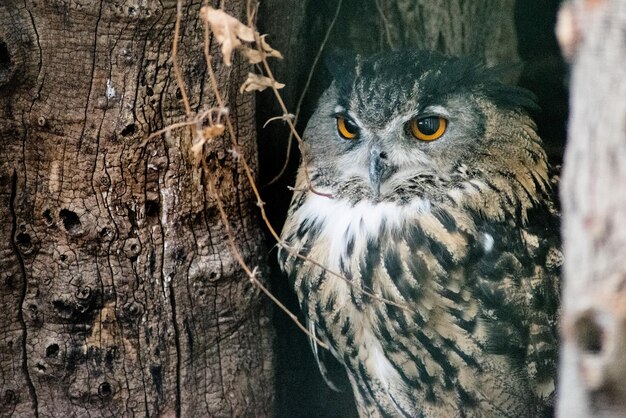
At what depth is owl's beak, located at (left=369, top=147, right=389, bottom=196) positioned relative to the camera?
6.80 feet

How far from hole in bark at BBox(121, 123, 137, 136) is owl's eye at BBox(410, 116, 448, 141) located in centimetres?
73

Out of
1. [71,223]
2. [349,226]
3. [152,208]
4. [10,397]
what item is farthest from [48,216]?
[349,226]

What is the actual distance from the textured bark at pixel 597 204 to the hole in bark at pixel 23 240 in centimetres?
149

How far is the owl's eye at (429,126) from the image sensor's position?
2082 mm

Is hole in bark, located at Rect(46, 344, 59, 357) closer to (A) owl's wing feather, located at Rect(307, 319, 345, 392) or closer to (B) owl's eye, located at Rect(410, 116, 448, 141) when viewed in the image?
(A) owl's wing feather, located at Rect(307, 319, 345, 392)

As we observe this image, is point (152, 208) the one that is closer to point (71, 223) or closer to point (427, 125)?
point (71, 223)

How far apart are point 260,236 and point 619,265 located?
4.76ft

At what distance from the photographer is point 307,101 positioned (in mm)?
2623

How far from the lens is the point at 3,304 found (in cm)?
207

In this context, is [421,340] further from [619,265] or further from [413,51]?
[619,265]


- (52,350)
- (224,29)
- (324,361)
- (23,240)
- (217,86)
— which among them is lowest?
(324,361)

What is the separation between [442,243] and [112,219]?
87 cm

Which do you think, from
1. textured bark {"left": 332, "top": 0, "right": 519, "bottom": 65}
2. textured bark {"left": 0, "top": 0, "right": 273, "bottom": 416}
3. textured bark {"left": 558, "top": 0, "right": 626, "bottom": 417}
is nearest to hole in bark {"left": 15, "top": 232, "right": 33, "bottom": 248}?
textured bark {"left": 0, "top": 0, "right": 273, "bottom": 416}

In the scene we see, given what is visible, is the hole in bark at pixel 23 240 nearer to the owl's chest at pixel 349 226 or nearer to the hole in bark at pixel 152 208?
the hole in bark at pixel 152 208
